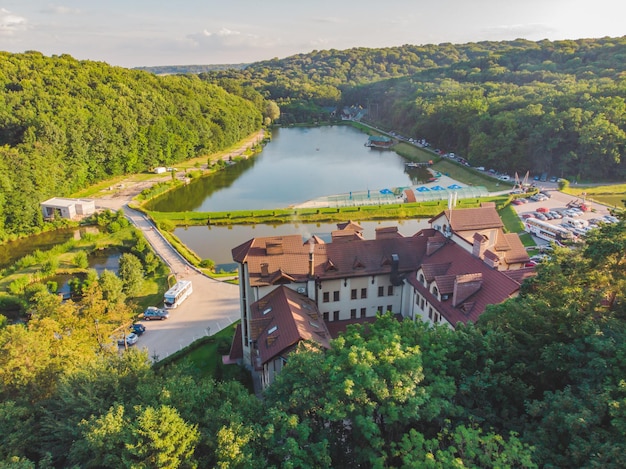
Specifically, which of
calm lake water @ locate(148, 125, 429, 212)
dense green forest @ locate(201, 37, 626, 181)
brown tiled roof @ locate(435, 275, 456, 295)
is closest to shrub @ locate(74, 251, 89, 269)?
calm lake water @ locate(148, 125, 429, 212)

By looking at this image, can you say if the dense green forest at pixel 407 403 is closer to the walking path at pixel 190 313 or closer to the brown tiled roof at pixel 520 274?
the brown tiled roof at pixel 520 274

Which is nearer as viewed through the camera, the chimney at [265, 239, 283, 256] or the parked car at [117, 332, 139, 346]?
the chimney at [265, 239, 283, 256]

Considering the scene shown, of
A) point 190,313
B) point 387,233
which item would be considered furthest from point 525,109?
point 190,313

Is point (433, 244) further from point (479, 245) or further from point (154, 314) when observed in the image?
point (154, 314)

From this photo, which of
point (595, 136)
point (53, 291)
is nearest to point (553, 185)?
point (595, 136)

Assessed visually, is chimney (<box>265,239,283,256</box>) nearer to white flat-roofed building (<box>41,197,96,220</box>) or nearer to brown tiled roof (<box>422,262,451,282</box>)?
brown tiled roof (<box>422,262,451,282</box>)

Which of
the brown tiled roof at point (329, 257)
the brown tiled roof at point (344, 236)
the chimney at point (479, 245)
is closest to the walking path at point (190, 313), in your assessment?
the brown tiled roof at point (329, 257)

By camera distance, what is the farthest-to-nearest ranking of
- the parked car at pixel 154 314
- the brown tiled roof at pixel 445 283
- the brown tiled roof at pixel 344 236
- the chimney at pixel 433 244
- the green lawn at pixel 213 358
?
the parked car at pixel 154 314 < the brown tiled roof at pixel 344 236 < the chimney at pixel 433 244 < the green lawn at pixel 213 358 < the brown tiled roof at pixel 445 283

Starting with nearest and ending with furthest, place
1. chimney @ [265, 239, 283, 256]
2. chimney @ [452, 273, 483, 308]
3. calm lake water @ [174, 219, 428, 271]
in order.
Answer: chimney @ [452, 273, 483, 308] → chimney @ [265, 239, 283, 256] → calm lake water @ [174, 219, 428, 271]
